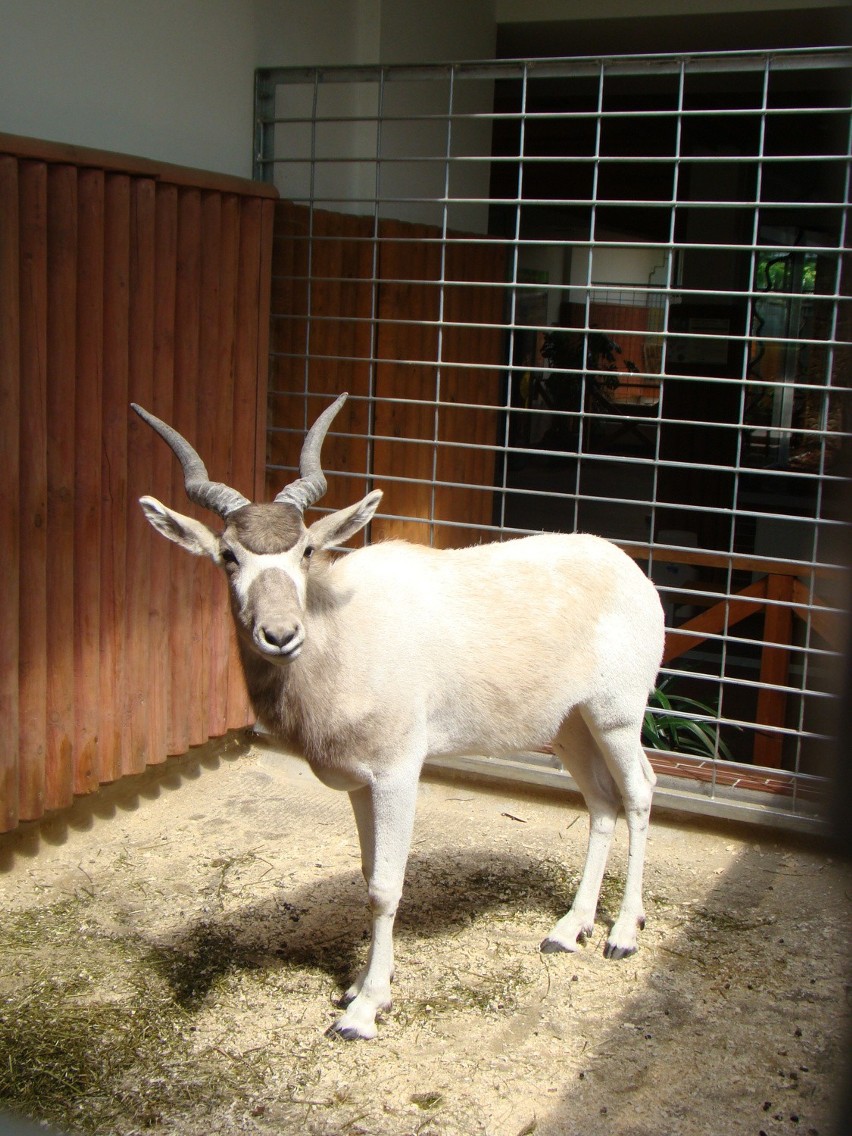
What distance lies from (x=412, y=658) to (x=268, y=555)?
2.32ft

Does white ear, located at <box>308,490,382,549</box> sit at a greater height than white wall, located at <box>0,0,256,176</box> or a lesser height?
lesser

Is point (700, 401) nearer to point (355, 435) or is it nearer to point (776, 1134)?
point (355, 435)

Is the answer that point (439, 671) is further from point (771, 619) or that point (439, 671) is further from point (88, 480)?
point (771, 619)

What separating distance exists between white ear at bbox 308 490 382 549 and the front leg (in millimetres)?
831

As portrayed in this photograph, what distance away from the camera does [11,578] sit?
480 centimetres

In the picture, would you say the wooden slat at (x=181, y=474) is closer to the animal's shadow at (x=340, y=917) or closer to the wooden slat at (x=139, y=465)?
the wooden slat at (x=139, y=465)

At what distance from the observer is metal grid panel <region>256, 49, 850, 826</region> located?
5574mm

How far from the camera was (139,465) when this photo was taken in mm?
5414

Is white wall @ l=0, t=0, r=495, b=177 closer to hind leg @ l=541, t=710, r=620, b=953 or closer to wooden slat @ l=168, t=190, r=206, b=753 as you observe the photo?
wooden slat @ l=168, t=190, r=206, b=753

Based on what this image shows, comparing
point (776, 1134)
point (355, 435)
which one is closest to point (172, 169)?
point (355, 435)

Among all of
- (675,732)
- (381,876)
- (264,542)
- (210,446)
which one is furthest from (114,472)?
(675,732)

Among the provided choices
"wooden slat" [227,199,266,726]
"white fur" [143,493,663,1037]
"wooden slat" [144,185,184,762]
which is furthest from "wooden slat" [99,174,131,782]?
"white fur" [143,493,663,1037]

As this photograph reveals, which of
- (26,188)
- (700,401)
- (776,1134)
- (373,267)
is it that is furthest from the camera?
(700,401)

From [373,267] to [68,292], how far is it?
5.81 ft
